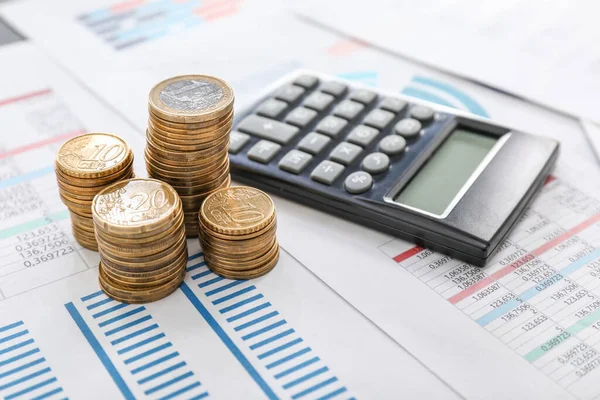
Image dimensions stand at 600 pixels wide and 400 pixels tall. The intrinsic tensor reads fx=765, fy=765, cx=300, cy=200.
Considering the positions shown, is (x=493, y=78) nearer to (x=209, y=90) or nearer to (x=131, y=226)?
(x=209, y=90)

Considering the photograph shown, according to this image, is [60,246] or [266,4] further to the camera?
[266,4]

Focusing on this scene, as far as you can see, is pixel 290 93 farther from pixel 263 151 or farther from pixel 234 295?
pixel 234 295

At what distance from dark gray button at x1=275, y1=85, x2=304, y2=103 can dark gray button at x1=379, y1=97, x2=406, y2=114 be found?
0.08m

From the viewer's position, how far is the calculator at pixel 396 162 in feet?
1.91

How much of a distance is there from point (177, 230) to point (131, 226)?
0.04 meters

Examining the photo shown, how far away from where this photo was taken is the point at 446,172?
63 cm

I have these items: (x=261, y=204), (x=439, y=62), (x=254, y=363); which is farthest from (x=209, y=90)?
(x=439, y=62)

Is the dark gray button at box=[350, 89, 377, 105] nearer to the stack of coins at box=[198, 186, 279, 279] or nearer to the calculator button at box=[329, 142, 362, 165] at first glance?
the calculator button at box=[329, 142, 362, 165]

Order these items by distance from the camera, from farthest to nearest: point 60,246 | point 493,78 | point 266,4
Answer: point 266,4, point 493,78, point 60,246

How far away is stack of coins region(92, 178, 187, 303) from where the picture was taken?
50 cm

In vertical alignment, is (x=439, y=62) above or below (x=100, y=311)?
above

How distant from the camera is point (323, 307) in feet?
1.78

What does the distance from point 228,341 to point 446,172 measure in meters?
0.24

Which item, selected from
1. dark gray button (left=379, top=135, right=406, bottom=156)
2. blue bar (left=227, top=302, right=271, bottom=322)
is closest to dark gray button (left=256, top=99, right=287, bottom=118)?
dark gray button (left=379, top=135, right=406, bottom=156)
